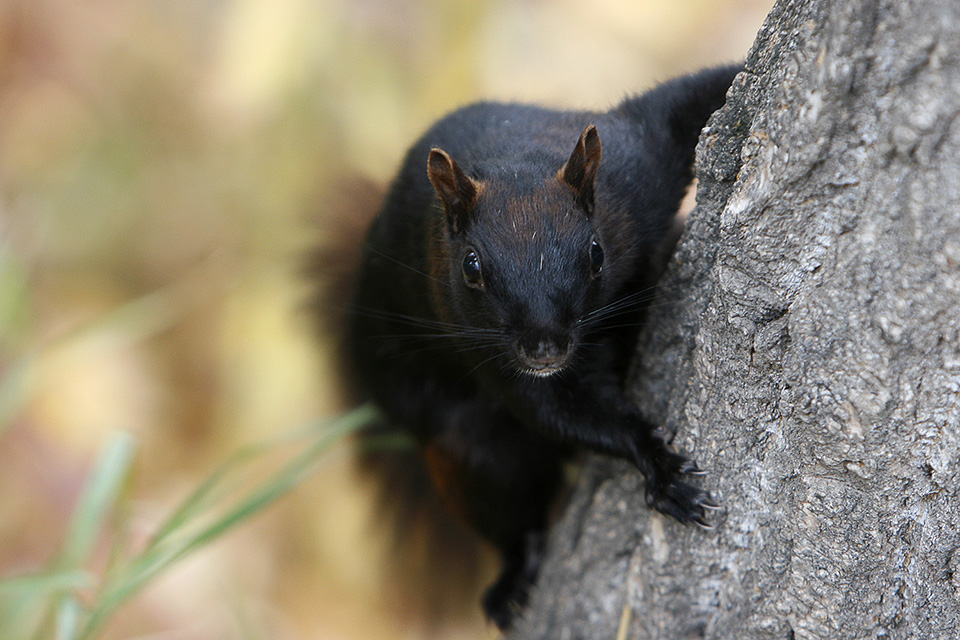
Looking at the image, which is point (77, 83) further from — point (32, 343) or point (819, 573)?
point (819, 573)

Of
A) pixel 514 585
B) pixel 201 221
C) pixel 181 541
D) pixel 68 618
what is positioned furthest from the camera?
pixel 201 221

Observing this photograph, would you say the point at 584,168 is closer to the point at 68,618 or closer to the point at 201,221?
the point at 68,618

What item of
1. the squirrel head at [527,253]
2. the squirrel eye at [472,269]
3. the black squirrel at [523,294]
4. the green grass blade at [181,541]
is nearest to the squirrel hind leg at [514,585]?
the black squirrel at [523,294]

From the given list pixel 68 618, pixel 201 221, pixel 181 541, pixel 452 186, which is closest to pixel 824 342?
pixel 452 186

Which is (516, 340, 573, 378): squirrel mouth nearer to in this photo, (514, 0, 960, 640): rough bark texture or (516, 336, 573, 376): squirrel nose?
(516, 336, 573, 376): squirrel nose

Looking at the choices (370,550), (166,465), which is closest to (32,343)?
(166,465)

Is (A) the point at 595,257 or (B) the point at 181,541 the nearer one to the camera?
(A) the point at 595,257

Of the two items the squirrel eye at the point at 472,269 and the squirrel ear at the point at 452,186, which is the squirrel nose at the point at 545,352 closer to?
the squirrel eye at the point at 472,269
